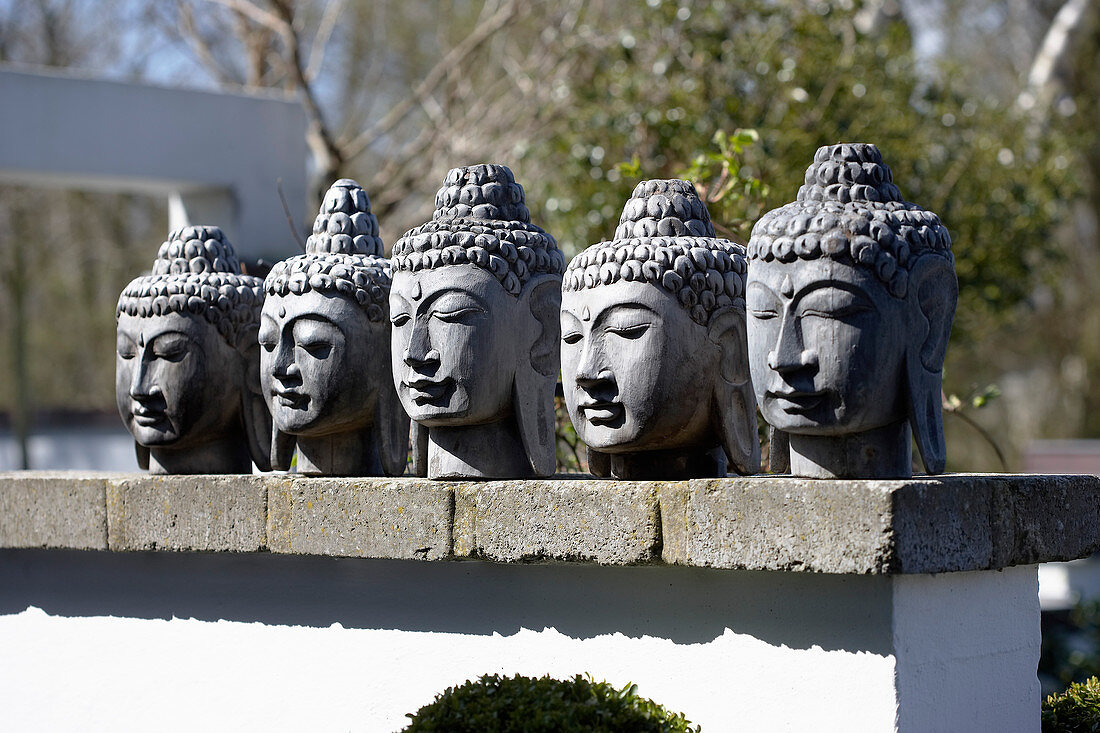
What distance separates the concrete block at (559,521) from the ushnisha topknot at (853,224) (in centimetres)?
Result: 72

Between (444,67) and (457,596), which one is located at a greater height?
(444,67)

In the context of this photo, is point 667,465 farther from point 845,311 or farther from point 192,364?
point 192,364

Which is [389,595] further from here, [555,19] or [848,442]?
[555,19]

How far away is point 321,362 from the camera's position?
3.95 m

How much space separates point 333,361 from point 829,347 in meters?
1.54

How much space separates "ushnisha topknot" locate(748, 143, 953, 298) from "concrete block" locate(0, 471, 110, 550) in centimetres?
244

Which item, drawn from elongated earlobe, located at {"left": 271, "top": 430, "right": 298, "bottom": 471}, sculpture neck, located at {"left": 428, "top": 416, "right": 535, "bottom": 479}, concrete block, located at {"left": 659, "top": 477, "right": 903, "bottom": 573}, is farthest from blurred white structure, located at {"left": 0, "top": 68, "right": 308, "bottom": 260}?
concrete block, located at {"left": 659, "top": 477, "right": 903, "bottom": 573}

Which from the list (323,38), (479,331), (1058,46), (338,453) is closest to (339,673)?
(338,453)

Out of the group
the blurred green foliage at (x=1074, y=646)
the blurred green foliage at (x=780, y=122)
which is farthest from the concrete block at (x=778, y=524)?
the blurred green foliage at (x=1074, y=646)

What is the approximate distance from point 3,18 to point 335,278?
1528 cm

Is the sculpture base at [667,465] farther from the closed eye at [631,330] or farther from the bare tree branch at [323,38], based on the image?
the bare tree branch at [323,38]

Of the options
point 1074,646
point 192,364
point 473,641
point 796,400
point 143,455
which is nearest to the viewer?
point 796,400

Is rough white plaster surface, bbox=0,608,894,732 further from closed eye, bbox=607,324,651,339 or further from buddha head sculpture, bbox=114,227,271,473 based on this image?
closed eye, bbox=607,324,651,339

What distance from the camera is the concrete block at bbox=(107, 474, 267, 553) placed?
13.3ft
